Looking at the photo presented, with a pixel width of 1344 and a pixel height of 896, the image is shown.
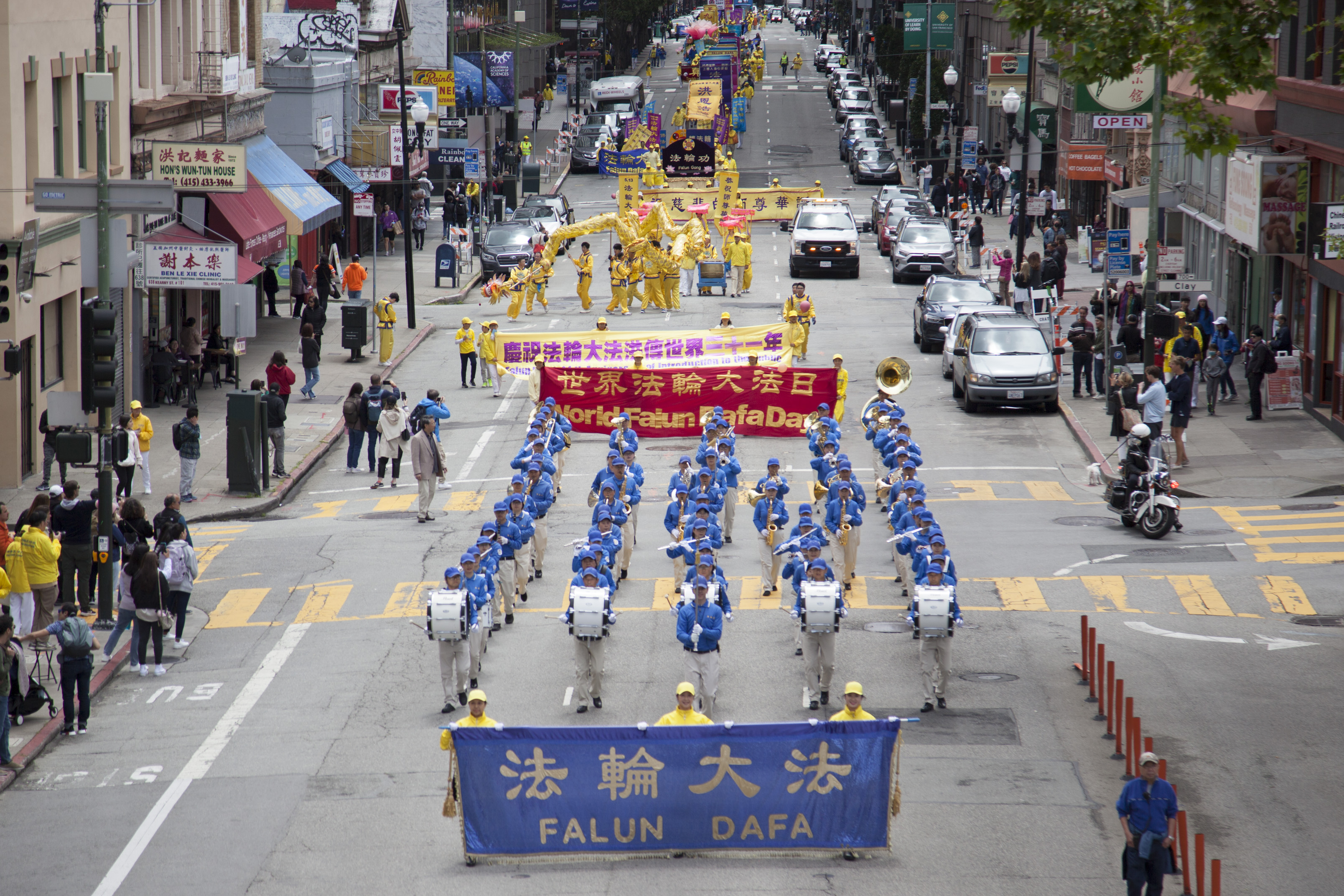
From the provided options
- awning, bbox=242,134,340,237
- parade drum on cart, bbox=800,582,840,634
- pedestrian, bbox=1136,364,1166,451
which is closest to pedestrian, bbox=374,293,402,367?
awning, bbox=242,134,340,237

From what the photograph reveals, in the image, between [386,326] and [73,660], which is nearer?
[73,660]

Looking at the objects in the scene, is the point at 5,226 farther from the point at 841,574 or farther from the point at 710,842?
the point at 710,842

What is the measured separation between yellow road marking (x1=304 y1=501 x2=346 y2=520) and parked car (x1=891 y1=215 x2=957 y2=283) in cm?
2560

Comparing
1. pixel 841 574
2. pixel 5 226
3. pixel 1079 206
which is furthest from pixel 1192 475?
pixel 1079 206

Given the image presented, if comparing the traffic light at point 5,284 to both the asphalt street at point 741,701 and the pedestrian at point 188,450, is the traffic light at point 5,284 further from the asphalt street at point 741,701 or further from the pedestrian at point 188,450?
the asphalt street at point 741,701

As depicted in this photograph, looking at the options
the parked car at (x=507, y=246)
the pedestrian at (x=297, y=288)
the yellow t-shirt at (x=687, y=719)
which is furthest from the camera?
the parked car at (x=507, y=246)

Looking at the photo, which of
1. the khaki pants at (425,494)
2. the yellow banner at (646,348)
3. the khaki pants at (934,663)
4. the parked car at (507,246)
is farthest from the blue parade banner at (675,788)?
the parked car at (507,246)

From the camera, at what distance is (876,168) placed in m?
72.3

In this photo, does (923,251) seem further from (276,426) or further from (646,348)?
(276,426)

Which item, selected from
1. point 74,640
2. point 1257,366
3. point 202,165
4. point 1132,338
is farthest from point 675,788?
point 202,165

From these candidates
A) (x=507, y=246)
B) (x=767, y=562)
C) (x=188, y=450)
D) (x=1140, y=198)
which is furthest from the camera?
(x=507, y=246)

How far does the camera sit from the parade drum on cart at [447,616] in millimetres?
15898

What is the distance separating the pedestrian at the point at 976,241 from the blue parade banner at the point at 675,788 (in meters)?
39.3

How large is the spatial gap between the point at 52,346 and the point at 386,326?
9.81 meters
